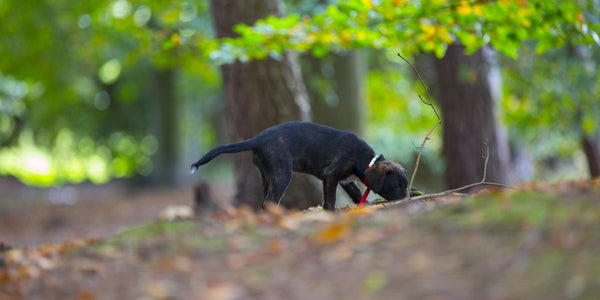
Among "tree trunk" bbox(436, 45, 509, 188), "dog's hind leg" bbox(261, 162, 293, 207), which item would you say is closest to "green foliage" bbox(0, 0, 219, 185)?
"dog's hind leg" bbox(261, 162, 293, 207)

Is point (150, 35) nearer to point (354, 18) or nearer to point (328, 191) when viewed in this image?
point (354, 18)

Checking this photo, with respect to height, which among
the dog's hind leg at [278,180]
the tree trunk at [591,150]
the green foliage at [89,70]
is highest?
the green foliage at [89,70]

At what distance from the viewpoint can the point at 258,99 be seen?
912 cm

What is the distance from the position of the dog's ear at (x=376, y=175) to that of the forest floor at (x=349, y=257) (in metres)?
2.07

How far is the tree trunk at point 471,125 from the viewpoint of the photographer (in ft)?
35.5

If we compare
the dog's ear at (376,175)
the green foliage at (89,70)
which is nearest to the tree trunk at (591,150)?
the dog's ear at (376,175)

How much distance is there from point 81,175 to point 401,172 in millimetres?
36963

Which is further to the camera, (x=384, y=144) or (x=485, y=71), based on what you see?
(x=384, y=144)

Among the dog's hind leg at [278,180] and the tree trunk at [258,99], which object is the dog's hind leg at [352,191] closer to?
the dog's hind leg at [278,180]

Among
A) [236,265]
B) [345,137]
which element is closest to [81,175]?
[345,137]

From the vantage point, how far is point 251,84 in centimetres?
923

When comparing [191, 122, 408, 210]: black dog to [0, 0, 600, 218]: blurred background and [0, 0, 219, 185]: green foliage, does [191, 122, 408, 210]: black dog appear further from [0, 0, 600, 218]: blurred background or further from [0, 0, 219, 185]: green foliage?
[0, 0, 219, 185]: green foliage

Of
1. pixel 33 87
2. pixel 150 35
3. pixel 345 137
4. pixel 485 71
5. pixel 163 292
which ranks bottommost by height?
pixel 163 292

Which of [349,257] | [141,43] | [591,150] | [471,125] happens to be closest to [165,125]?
[141,43]
